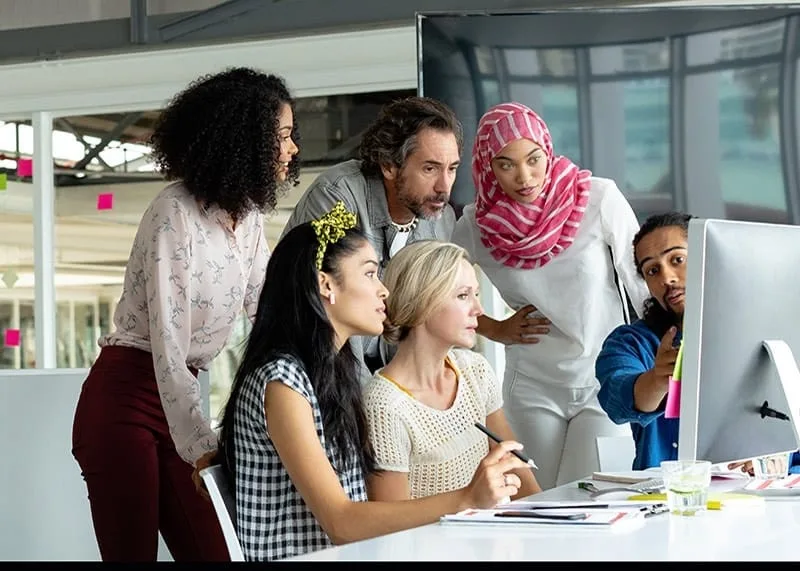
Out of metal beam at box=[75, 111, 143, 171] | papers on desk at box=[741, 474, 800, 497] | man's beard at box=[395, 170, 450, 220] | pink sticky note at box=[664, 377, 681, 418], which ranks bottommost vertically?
papers on desk at box=[741, 474, 800, 497]

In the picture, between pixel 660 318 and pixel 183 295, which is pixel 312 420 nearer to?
pixel 183 295

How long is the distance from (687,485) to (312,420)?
57 centimetres

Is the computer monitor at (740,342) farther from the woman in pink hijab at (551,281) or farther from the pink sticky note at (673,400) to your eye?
the woman in pink hijab at (551,281)

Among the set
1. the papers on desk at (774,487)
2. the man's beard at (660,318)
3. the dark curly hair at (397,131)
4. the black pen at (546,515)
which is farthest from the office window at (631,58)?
the black pen at (546,515)

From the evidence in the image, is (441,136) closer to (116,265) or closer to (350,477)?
(350,477)

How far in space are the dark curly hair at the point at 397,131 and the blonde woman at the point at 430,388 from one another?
1.48ft

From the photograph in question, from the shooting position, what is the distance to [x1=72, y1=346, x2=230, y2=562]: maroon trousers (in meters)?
2.33

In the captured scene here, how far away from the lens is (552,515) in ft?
4.97

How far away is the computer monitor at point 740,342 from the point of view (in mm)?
1635

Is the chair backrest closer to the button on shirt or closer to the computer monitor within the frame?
the button on shirt

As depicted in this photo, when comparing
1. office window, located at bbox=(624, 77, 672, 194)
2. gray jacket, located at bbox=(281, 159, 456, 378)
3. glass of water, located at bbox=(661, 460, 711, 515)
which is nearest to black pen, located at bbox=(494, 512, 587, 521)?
glass of water, located at bbox=(661, 460, 711, 515)

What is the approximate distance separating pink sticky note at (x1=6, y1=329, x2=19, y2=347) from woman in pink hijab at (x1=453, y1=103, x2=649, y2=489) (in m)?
3.28

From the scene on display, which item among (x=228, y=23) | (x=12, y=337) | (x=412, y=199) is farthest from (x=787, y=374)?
(x=12, y=337)
